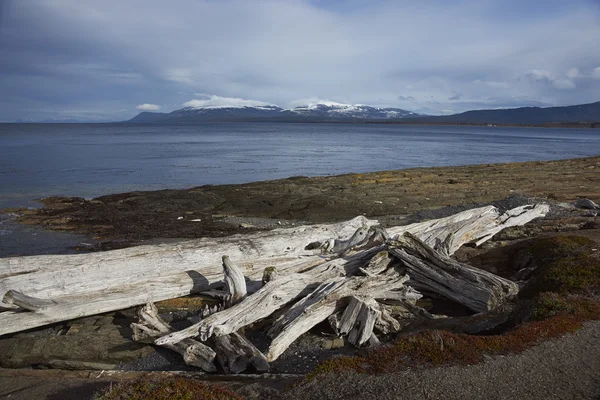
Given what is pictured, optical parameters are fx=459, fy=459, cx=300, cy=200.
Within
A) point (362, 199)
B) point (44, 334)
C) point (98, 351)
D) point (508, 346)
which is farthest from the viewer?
point (362, 199)

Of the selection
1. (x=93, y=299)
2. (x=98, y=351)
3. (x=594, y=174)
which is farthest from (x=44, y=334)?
(x=594, y=174)

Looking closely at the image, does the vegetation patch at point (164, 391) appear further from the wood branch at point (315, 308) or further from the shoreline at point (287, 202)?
the shoreline at point (287, 202)

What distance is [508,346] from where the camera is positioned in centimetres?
586

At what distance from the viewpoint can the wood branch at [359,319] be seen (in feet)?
23.9

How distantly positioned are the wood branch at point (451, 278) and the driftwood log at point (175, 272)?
591mm

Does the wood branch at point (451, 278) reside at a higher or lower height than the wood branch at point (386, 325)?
higher

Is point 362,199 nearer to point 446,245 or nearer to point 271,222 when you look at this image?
point 271,222

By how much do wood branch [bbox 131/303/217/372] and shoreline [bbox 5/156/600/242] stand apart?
7738mm

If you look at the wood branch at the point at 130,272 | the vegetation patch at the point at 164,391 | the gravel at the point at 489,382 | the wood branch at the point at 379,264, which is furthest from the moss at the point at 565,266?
the vegetation patch at the point at 164,391

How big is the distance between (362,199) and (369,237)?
981 centimetres

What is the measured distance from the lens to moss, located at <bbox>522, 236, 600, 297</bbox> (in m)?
7.84

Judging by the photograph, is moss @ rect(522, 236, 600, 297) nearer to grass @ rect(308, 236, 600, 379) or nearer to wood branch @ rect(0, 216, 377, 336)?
grass @ rect(308, 236, 600, 379)

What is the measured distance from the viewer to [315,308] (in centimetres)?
766


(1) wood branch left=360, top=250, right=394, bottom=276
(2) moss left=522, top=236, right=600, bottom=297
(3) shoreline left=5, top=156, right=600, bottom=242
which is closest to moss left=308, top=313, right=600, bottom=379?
(2) moss left=522, top=236, right=600, bottom=297
